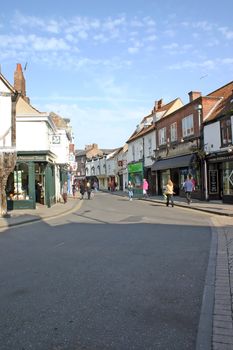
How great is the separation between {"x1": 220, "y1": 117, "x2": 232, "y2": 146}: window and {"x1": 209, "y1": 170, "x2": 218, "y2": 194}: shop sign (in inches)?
106

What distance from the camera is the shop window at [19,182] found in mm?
22812

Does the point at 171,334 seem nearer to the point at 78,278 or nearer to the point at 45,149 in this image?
the point at 78,278

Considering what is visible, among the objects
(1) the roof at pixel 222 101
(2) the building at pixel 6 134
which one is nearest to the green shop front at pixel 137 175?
(1) the roof at pixel 222 101

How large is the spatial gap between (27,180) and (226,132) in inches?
506

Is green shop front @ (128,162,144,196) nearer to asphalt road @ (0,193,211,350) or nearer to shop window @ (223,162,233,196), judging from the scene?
shop window @ (223,162,233,196)

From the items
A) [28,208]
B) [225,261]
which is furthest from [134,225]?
[28,208]

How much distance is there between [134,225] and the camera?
12969 millimetres

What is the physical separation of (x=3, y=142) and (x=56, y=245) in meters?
9.28

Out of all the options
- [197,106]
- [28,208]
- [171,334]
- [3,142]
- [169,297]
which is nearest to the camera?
[171,334]

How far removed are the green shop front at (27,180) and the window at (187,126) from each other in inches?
409

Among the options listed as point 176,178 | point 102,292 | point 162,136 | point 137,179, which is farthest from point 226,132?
point 137,179

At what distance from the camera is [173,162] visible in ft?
94.9

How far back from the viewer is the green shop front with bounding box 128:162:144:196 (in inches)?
1556

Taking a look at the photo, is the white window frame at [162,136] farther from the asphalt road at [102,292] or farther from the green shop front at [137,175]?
the asphalt road at [102,292]
